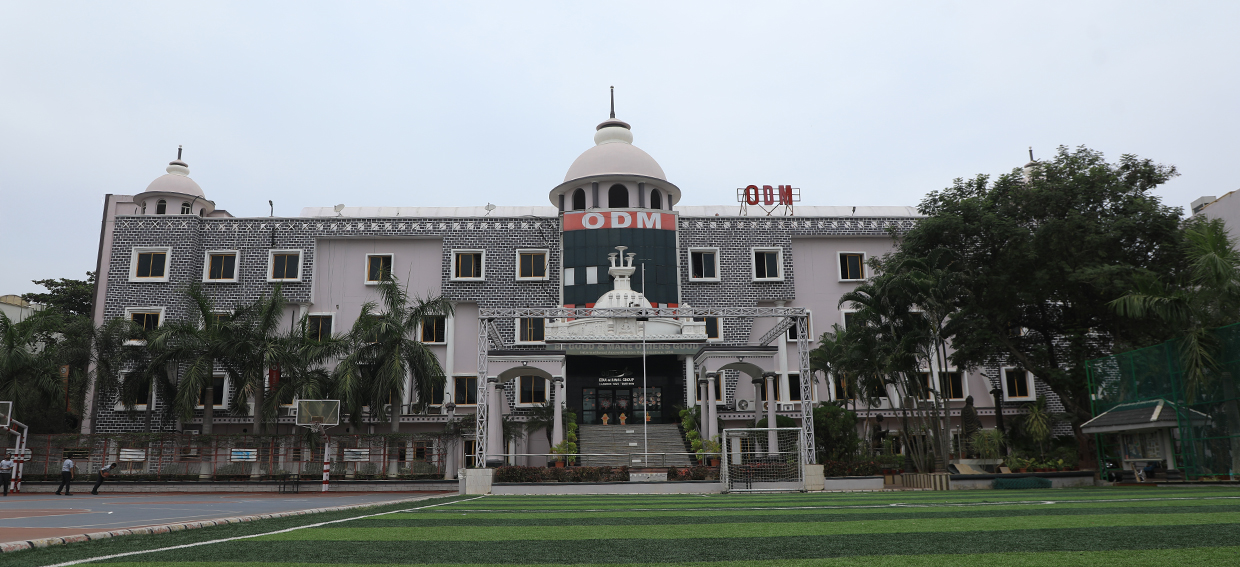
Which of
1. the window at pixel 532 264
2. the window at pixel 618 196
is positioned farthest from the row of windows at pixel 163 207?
the window at pixel 618 196

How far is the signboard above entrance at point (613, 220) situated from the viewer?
3562 cm

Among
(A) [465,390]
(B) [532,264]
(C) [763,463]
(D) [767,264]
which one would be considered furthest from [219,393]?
(D) [767,264]

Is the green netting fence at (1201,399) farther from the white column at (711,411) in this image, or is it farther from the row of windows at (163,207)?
the row of windows at (163,207)

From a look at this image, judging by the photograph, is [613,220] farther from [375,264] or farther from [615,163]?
[375,264]

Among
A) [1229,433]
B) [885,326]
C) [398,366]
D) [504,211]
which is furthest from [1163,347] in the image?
[504,211]

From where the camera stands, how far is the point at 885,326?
25.6m

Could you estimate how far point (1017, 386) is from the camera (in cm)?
3641

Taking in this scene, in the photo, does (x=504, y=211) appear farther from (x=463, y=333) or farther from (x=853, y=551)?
(x=853, y=551)

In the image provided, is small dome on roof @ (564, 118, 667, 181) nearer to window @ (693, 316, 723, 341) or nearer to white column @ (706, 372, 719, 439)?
window @ (693, 316, 723, 341)

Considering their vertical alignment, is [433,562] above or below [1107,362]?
below

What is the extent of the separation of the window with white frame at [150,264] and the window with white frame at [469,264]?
12.7 m

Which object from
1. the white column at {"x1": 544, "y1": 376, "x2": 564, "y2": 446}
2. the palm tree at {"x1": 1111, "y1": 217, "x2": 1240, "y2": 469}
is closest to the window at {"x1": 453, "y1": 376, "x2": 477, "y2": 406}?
the white column at {"x1": 544, "y1": 376, "x2": 564, "y2": 446}

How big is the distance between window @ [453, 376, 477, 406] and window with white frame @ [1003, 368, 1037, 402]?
77.5 feet

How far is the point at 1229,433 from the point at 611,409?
70.8 ft
